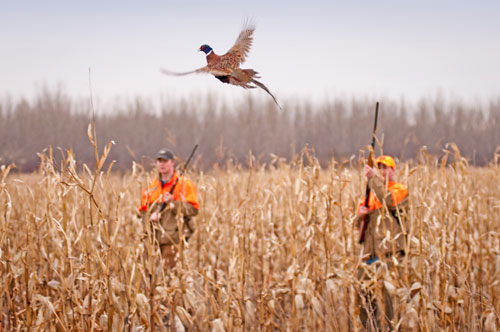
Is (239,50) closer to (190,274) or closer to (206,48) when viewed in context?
(206,48)

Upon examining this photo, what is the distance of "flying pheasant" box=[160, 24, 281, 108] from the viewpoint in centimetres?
93

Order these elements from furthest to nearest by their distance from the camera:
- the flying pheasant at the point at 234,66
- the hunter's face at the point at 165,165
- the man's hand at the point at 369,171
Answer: the hunter's face at the point at 165,165, the man's hand at the point at 369,171, the flying pheasant at the point at 234,66

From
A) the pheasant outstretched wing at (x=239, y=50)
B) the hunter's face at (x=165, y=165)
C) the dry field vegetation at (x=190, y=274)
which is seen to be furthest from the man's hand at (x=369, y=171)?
the hunter's face at (x=165, y=165)

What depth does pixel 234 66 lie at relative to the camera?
1.03 m

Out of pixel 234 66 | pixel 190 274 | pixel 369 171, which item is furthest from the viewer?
pixel 190 274

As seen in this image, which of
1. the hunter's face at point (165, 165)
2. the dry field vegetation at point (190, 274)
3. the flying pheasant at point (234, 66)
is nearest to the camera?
the flying pheasant at point (234, 66)

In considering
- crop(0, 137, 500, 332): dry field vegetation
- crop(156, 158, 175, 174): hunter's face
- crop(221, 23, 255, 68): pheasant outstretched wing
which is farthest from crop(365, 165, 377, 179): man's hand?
crop(156, 158, 175, 174): hunter's face

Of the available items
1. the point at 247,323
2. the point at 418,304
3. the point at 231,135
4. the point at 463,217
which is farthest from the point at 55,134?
the point at 463,217

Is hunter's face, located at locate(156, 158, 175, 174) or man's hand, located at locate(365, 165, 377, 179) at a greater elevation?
man's hand, located at locate(365, 165, 377, 179)

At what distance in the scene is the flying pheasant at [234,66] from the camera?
0.93m

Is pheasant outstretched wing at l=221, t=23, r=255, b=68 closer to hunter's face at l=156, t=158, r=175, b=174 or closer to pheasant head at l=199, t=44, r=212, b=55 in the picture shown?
pheasant head at l=199, t=44, r=212, b=55

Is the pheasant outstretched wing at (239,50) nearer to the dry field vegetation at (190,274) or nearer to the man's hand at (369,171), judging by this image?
the dry field vegetation at (190,274)

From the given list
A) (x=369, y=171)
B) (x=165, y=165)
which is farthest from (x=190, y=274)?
(x=369, y=171)

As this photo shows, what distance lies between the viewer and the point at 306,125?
12.8ft
